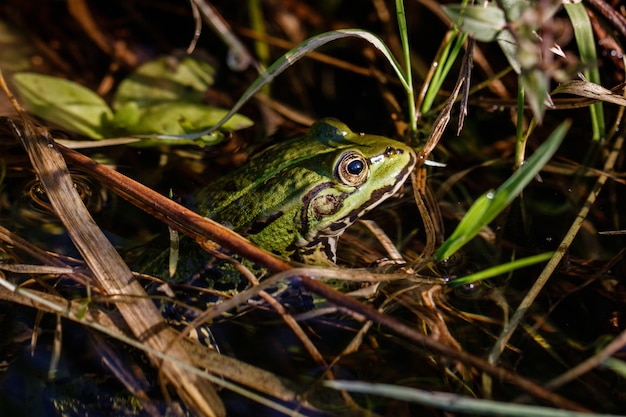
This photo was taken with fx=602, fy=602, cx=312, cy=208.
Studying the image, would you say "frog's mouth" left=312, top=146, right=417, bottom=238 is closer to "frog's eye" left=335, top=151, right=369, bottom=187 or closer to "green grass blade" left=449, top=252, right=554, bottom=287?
"frog's eye" left=335, top=151, right=369, bottom=187

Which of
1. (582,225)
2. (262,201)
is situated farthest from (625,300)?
(262,201)

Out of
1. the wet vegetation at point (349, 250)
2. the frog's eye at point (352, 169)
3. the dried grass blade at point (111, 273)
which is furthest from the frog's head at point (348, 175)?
the dried grass blade at point (111, 273)

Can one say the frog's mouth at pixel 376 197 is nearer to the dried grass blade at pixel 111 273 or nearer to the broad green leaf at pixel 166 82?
the dried grass blade at pixel 111 273

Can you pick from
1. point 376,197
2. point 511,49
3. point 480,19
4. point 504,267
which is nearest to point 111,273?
point 376,197

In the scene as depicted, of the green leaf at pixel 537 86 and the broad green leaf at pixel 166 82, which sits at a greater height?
the green leaf at pixel 537 86

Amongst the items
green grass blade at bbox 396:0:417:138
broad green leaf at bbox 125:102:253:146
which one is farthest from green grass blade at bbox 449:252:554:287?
broad green leaf at bbox 125:102:253:146

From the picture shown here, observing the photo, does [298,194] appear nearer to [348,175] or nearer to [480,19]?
[348,175]

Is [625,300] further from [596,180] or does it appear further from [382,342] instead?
[382,342]
